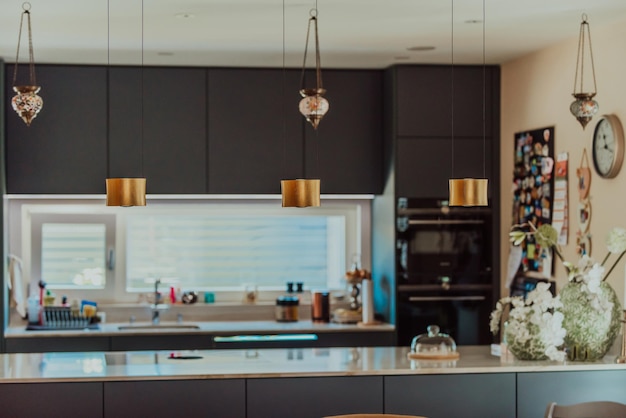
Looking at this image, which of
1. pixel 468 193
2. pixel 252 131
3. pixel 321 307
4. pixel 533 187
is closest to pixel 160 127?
pixel 252 131

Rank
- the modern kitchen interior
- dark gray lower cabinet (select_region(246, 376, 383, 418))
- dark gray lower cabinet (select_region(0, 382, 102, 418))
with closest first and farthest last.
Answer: dark gray lower cabinet (select_region(0, 382, 102, 418)) → dark gray lower cabinet (select_region(246, 376, 383, 418)) → the modern kitchen interior

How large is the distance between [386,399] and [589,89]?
231cm

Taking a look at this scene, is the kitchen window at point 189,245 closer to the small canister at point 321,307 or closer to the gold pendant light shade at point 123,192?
the small canister at point 321,307

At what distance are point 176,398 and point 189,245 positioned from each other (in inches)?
129

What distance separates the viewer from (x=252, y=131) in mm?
7168

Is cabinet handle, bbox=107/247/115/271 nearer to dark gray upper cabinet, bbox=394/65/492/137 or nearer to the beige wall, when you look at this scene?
dark gray upper cabinet, bbox=394/65/492/137

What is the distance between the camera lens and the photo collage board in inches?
252

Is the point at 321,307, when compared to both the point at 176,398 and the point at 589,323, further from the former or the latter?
the point at 176,398

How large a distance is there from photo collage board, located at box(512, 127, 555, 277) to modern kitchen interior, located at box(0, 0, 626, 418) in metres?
0.02

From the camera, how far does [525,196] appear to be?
6762 mm

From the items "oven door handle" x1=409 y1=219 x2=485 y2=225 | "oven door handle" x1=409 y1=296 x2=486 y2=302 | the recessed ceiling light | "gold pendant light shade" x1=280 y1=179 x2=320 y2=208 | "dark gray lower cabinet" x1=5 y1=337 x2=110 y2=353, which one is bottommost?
"dark gray lower cabinet" x1=5 y1=337 x2=110 y2=353

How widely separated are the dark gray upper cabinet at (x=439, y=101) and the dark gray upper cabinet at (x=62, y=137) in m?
2.05

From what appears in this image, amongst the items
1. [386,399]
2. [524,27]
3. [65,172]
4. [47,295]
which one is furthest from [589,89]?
[47,295]

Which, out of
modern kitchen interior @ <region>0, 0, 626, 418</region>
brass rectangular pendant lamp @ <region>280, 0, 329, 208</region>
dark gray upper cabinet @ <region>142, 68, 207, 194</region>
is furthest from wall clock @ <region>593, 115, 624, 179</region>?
dark gray upper cabinet @ <region>142, 68, 207, 194</region>
